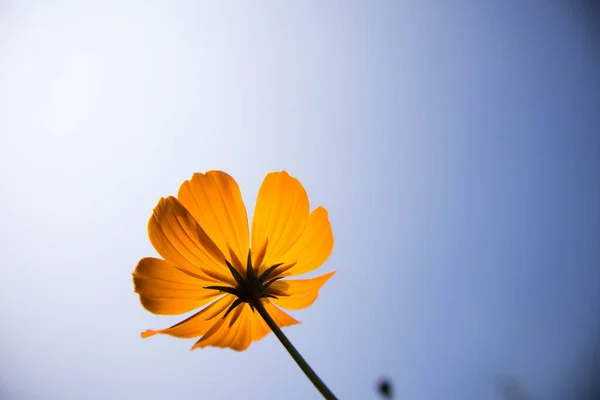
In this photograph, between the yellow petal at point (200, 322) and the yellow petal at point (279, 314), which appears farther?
the yellow petal at point (279, 314)

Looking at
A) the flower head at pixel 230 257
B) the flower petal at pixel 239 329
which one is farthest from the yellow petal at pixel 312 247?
the flower petal at pixel 239 329

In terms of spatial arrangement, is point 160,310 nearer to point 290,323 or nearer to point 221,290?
point 221,290

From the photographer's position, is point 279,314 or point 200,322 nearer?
point 200,322

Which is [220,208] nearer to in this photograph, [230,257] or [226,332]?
[230,257]

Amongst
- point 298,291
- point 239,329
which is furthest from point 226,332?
point 298,291

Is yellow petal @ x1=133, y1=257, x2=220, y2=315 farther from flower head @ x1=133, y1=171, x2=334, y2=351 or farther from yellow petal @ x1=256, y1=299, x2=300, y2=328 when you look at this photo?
yellow petal @ x1=256, y1=299, x2=300, y2=328

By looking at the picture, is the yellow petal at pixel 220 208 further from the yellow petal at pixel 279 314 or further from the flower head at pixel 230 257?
the yellow petal at pixel 279 314

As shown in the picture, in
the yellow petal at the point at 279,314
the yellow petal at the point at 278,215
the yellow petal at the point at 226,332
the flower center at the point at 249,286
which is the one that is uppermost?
the yellow petal at the point at 278,215
